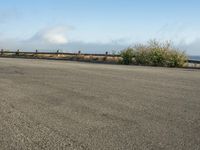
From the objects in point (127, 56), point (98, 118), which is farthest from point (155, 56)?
point (98, 118)

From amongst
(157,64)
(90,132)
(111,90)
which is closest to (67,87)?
(111,90)

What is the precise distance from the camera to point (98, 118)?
9766 mm

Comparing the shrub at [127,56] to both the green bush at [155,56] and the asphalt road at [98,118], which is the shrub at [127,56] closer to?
the green bush at [155,56]

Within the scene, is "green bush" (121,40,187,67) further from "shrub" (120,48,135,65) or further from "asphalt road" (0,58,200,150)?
"asphalt road" (0,58,200,150)

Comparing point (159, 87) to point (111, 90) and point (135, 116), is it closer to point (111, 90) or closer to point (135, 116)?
point (111, 90)

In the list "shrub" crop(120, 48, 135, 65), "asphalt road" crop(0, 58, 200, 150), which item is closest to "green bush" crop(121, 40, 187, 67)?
"shrub" crop(120, 48, 135, 65)

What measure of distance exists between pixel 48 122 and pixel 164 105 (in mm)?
3655

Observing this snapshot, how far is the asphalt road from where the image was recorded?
7.63 m

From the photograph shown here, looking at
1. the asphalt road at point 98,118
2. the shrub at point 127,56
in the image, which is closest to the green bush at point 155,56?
the shrub at point 127,56

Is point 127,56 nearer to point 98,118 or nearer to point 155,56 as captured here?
point 155,56

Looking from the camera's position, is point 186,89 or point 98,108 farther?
point 186,89

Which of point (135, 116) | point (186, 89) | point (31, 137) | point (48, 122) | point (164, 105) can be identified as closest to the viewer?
point (31, 137)

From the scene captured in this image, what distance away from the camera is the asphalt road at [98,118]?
7633mm

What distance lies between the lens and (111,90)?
48.8 feet
